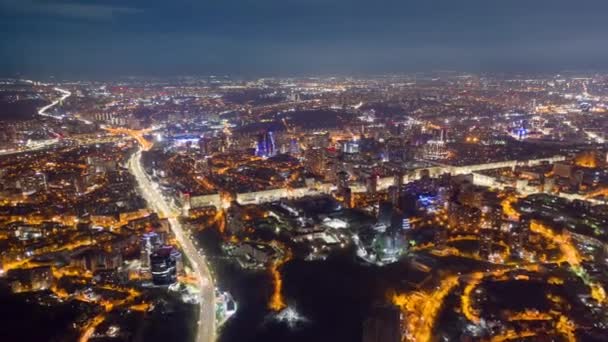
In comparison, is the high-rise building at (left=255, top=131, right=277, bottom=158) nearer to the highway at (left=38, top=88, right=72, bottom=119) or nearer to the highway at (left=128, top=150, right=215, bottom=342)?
the highway at (left=128, top=150, right=215, bottom=342)

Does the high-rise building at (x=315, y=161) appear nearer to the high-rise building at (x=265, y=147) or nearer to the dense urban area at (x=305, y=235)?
the dense urban area at (x=305, y=235)

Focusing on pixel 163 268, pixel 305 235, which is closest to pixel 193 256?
pixel 163 268

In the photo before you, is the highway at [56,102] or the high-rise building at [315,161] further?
the highway at [56,102]

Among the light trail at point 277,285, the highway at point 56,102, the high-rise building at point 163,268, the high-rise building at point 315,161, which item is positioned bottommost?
the light trail at point 277,285

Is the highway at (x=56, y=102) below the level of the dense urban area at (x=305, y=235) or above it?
above

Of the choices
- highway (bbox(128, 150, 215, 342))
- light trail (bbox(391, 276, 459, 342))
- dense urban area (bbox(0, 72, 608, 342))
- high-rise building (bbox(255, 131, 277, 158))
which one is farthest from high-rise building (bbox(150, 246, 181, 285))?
high-rise building (bbox(255, 131, 277, 158))

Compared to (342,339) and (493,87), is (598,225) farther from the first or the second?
(493,87)

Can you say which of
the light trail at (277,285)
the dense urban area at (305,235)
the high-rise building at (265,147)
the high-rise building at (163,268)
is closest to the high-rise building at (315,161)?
the dense urban area at (305,235)
